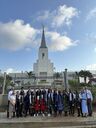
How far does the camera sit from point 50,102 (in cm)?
1592

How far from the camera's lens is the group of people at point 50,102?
15586 mm

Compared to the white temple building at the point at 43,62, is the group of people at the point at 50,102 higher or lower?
lower

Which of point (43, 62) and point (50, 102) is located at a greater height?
point (43, 62)

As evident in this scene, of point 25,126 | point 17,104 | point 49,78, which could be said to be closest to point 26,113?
point 17,104

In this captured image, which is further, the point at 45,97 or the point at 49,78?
the point at 49,78

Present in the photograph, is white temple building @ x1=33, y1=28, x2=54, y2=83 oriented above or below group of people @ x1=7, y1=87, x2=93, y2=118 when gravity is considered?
above

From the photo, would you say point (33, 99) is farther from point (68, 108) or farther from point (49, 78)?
point (49, 78)

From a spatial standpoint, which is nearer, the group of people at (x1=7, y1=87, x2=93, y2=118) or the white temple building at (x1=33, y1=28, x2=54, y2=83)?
the group of people at (x1=7, y1=87, x2=93, y2=118)

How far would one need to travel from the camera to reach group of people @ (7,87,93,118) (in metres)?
15.6

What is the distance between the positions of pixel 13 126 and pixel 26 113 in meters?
3.50

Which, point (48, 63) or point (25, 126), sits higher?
point (48, 63)

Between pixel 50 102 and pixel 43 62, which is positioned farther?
pixel 43 62

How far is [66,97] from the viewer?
1598 cm

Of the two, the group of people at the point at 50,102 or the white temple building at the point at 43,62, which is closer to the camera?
the group of people at the point at 50,102
